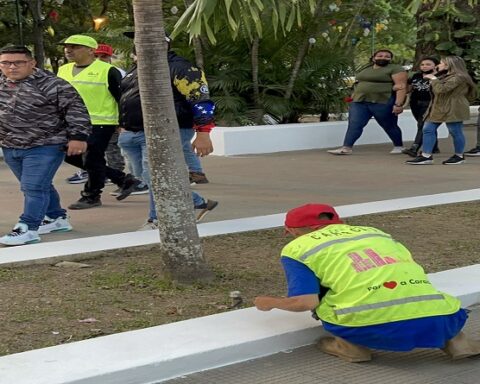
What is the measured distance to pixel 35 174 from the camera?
22.6 ft

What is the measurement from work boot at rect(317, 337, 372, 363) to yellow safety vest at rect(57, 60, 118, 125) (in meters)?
4.79

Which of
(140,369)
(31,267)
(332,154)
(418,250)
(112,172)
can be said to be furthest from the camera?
(332,154)

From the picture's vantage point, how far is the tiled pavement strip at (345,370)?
428 centimetres

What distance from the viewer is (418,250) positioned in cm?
687

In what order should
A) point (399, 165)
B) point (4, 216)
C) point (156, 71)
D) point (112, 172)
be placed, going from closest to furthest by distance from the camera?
1. point (156, 71)
2. point (4, 216)
3. point (112, 172)
4. point (399, 165)

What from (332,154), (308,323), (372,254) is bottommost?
(332,154)

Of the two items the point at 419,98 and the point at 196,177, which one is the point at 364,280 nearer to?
the point at 196,177

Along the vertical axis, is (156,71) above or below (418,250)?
above

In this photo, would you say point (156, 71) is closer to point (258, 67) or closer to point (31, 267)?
point (31, 267)

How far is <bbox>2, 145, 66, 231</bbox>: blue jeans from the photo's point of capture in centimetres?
688

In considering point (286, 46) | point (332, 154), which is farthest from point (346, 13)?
point (332, 154)

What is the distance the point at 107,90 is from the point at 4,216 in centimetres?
164

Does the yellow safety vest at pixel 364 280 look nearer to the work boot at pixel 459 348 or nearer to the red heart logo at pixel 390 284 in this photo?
the red heart logo at pixel 390 284

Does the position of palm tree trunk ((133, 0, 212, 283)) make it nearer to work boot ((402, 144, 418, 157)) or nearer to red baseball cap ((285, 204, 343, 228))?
red baseball cap ((285, 204, 343, 228))
